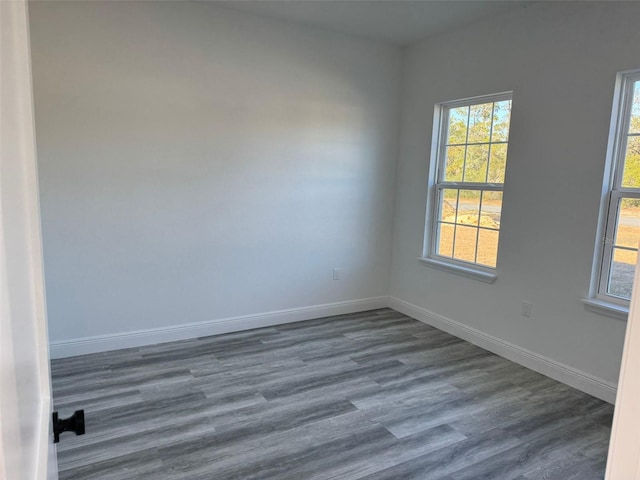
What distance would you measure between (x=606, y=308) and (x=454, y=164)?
1751mm

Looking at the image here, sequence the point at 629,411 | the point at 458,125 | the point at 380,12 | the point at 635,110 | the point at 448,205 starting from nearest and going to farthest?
the point at 629,411 → the point at 635,110 → the point at 380,12 → the point at 458,125 → the point at 448,205

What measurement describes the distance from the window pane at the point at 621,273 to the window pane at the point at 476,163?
1.18 m

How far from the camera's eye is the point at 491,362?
3.34 meters

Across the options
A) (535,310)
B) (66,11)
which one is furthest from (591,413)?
(66,11)

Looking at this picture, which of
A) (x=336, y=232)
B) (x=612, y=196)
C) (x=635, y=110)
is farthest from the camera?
(x=336, y=232)

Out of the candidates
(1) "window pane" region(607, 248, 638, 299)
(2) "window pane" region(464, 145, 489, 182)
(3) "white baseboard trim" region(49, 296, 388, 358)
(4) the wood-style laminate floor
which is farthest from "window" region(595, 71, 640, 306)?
(3) "white baseboard trim" region(49, 296, 388, 358)

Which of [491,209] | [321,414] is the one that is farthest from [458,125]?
[321,414]

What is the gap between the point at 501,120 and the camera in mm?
3469

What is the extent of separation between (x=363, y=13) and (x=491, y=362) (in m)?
2.97

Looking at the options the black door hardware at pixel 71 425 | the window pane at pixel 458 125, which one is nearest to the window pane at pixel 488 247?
the window pane at pixel 458 125

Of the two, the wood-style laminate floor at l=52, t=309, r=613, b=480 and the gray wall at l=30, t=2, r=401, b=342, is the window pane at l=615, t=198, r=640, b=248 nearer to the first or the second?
the wood-style laminate floor at l=52, t=309, r=613, b=480

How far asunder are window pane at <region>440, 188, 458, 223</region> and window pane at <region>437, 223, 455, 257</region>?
0.07 m

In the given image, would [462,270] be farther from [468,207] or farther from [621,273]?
[621,273]

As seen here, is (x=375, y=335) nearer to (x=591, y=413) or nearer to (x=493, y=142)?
(x=591, y=413)
